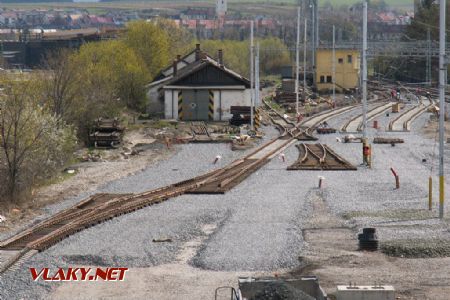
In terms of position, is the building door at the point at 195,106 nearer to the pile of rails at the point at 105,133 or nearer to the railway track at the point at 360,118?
the railway track at the point at 360,118

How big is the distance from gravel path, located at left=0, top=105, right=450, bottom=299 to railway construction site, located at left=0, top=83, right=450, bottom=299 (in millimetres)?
29

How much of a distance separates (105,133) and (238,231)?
67.2 feet

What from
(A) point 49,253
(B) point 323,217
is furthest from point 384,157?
(A) point 49,253

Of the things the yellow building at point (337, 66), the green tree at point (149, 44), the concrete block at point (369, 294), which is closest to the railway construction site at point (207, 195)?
the concrete block at point (369, 294)

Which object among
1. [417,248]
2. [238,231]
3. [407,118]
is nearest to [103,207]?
[238,231]

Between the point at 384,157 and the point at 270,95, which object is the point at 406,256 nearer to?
the point at 384,157

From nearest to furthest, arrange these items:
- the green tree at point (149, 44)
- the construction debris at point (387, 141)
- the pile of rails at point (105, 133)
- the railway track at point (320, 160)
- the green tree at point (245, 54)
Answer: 1. the railway track at point (320, 160)
2. the pile of rails at point (105, 133)
3. the construction debris at point (387, 141)
4. the green tree at point (149, 44)
5. the green tree at point (245, 54)

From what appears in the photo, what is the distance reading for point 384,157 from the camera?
38.5 m

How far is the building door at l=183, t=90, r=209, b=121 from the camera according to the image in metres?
54.7

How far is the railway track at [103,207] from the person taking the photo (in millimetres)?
19312

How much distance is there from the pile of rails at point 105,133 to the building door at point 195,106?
12.0 meters

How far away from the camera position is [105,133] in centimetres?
4141

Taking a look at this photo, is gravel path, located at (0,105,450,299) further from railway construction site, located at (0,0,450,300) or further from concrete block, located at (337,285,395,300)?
concrete block, located at (337,285,395,300)

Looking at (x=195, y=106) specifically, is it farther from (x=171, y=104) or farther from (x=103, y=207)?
(x=103, y=207)
